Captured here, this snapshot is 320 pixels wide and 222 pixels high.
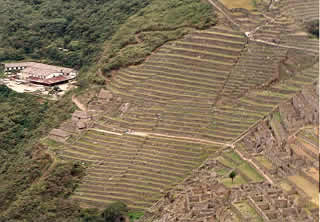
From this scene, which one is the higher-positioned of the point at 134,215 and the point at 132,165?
the point at 132,165

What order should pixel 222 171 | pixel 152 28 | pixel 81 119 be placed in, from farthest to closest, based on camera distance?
pixel 152 28 < pixel 81 119 < pixel 222 171

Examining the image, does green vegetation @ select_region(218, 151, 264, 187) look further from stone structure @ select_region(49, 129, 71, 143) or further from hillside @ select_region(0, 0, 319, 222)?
stone structure @ select_region(49, 129, 71, 143)

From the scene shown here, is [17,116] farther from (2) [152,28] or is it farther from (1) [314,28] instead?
(1) [314,28]

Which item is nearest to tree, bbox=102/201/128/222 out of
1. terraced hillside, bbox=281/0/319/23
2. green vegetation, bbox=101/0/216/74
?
green vegetation, bbox=101/0/216/74

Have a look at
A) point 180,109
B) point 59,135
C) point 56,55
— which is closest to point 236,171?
point 180,109

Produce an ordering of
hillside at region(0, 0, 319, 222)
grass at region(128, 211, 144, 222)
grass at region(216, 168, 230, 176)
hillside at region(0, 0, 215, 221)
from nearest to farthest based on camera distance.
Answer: hillside at region(0, 0, 319, 222)
grass at region(128, 211, 144, 222)
grass at region(216, 168, 230, 176)
hillside at region(0, 0, 215, 221)

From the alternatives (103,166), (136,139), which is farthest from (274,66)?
(103,166)
